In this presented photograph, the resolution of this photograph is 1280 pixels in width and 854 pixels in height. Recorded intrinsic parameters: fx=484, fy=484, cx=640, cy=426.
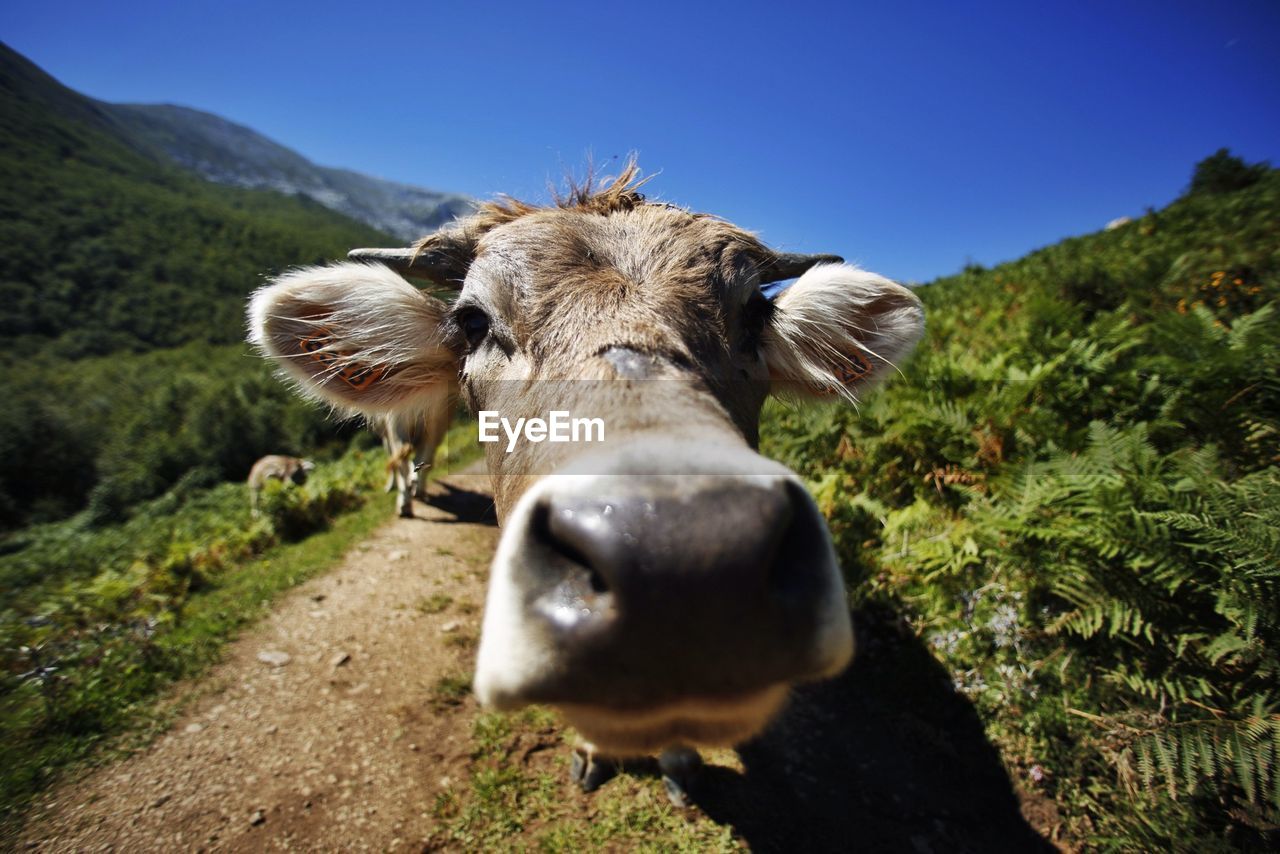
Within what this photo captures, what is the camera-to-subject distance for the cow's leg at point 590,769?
4387 mm

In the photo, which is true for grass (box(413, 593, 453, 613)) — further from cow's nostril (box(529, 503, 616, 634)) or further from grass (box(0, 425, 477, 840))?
cow's nostril (box(529, 503, 616, 634))

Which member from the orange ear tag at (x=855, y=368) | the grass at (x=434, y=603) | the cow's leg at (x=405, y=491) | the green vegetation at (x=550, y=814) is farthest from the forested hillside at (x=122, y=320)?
the orange ear tag at (x=855, y=368)

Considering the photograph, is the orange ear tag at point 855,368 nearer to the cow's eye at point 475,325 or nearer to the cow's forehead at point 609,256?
the cow's forehead at point 609,256

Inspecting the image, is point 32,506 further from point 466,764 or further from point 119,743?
point 466,764

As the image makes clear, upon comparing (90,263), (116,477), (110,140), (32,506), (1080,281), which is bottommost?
(32,506)

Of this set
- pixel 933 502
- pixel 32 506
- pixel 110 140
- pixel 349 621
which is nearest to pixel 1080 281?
pixel 933 502

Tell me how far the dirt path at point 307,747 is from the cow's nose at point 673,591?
418 cm

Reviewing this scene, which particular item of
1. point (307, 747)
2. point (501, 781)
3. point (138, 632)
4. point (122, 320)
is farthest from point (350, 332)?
point (122, 320)

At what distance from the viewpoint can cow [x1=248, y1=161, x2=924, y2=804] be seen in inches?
53.8

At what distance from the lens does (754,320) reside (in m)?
3.50

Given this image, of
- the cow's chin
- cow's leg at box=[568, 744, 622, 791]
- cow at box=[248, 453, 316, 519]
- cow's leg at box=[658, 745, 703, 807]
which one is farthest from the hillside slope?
the cow's chin

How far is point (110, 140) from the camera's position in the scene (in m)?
162

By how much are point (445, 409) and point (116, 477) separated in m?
57.0

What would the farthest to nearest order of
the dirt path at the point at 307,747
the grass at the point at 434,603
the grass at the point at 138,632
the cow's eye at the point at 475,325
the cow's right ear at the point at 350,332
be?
1. the grass at the point at 434,603
2. the grass at the point at 138,632
3. the dirt path at the point at 307,747
4. the cow's right ear at the point at 350,332
5. the cow's eye at the point at 475,325
